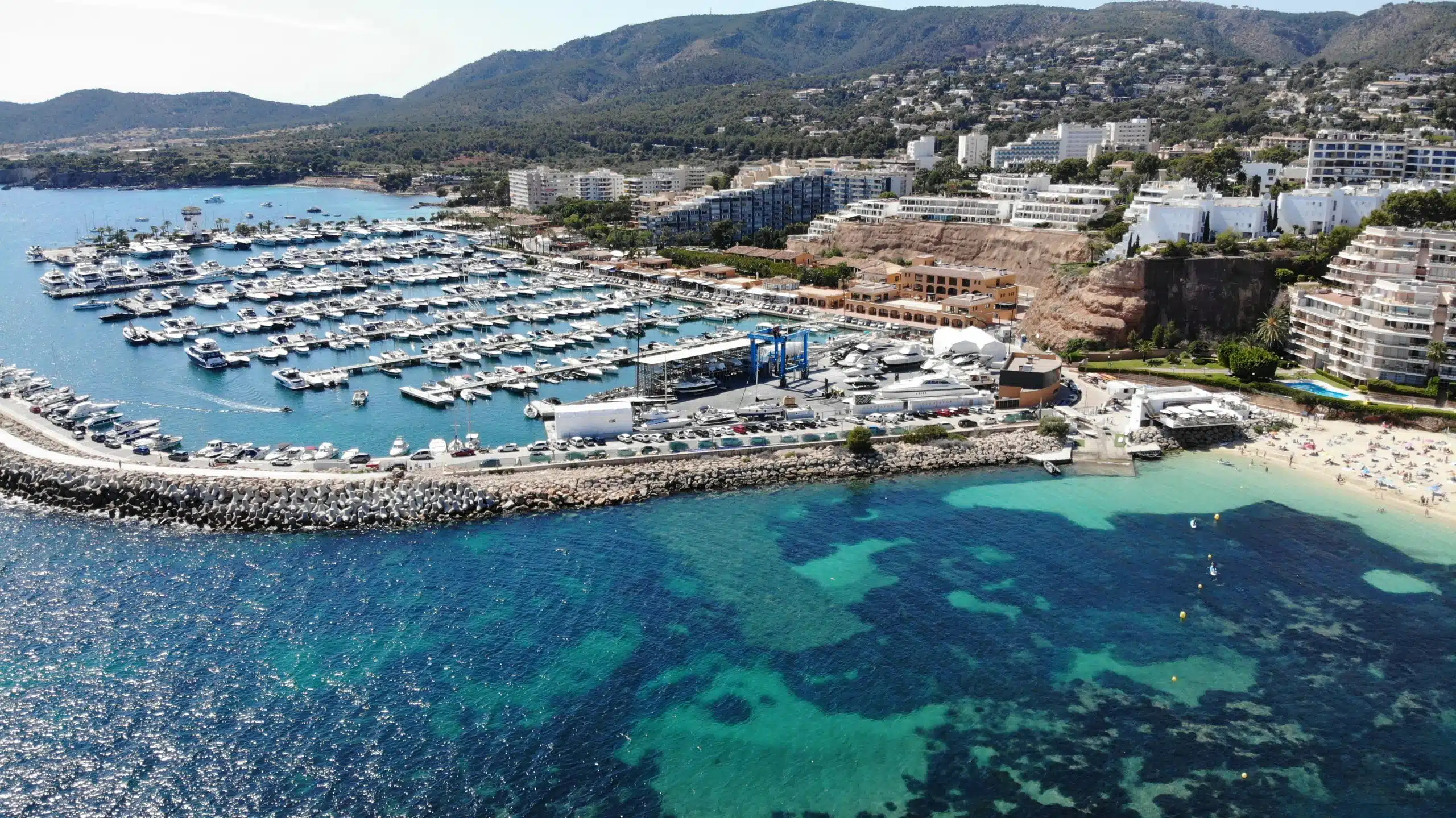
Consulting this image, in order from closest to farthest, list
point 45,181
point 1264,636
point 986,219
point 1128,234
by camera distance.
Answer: point 1264,636
point 1128,234
point 986,219
point 45,181

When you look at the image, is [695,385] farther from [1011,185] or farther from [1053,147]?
[1053,147]

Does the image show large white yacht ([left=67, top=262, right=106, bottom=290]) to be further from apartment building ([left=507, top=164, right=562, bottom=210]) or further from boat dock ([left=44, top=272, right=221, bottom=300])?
apartment building ([left=507, top=164, right=562, bottom=210])

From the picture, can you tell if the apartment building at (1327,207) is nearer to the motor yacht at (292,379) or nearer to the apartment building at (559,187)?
the motor yacht at (292,379)

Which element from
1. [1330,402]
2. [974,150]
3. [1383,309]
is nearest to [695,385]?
[1330,402]

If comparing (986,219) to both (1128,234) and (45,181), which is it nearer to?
(1128,234)

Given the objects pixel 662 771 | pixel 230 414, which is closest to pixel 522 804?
pixel 662 771
